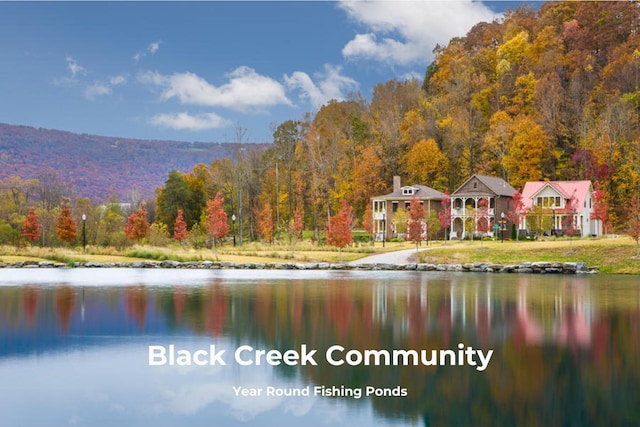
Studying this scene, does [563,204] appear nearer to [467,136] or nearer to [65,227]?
[467,136]

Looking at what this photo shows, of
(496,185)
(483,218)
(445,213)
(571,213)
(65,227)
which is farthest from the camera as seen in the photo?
(496,185)

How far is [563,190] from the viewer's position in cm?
6344

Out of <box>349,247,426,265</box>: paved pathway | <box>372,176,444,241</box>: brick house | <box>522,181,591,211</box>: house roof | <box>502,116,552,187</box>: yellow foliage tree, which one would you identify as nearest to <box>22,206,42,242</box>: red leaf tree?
<box>349,247,426,265</box>: paved pathway

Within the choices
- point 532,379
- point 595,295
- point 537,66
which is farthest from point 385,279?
point 537,66

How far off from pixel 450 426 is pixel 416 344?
562 centimetres

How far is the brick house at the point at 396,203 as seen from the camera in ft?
229

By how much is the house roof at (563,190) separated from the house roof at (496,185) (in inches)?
80.1

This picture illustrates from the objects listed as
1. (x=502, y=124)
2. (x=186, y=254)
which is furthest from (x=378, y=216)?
(x=186, y=254)

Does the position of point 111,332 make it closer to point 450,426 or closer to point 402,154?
point 450,426

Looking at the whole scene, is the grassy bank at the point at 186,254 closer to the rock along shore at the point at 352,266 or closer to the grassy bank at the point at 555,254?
the rock along shore at the point at 352,266

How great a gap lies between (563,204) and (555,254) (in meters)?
20.1

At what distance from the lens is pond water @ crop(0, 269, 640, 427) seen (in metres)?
11.5

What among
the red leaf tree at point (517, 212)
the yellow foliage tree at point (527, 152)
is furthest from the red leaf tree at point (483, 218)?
the yellow foliage tree at point (527, 152)

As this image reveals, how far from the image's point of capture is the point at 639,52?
270 feet
